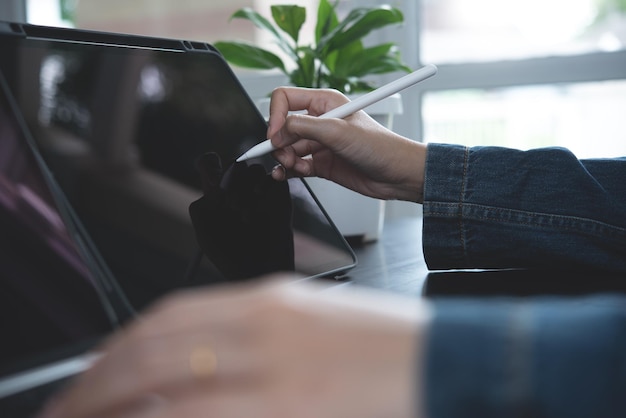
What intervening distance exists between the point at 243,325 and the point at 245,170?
1.36 feet

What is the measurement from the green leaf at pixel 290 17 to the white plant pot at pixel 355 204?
0.13 meters

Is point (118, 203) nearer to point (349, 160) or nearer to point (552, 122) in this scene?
point (349, 160)

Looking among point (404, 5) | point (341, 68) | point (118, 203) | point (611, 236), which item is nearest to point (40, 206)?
point (118, 203)

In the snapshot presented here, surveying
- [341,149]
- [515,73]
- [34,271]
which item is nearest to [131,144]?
[34,271]

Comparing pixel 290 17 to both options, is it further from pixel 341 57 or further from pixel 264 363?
pixel 264 363

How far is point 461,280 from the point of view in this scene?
63 centimetres

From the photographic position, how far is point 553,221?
67 cm

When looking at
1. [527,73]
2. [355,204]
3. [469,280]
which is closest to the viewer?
[469,280]

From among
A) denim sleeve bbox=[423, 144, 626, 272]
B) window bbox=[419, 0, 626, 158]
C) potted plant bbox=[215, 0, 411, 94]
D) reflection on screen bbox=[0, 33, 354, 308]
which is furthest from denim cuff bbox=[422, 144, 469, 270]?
window bbox=[419, 0, 626, 158]

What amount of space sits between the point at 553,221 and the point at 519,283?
3.9 inches

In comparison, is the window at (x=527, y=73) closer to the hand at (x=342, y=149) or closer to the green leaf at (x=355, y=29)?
the green leaf at (x=355, y=29)

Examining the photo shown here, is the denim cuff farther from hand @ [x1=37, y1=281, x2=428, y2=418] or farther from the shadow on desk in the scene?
hand @ [x1=37, y1=281, x2=428, y2=418]

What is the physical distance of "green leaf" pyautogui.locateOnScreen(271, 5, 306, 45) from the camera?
981 mm

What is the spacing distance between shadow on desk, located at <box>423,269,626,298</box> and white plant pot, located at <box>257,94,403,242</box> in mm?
246
